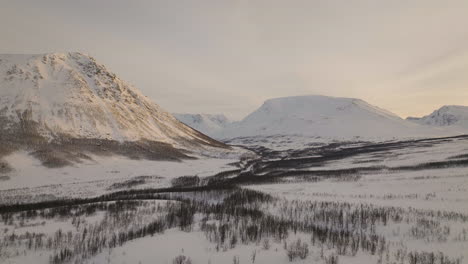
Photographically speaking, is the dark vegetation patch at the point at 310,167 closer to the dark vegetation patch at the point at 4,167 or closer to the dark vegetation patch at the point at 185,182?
the dark vegetation patch at the point at 185,182

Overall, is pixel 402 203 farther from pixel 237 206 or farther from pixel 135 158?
pixel 135 158

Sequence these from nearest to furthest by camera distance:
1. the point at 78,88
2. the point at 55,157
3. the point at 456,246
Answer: the point at 456,246
the point at 55,157
the point at 78,88

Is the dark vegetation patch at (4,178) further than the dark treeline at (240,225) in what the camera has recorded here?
Yes

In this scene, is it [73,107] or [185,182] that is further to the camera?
[73,107]

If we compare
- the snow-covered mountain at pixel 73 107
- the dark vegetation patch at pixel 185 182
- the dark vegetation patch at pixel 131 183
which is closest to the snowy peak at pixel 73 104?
the snow-covered mountain at pixel 73 107

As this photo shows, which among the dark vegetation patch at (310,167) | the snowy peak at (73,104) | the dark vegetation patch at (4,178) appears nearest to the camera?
the dark vegetation patch at (4,178)

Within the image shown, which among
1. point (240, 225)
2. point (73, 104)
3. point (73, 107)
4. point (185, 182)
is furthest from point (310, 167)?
point (73, 104)

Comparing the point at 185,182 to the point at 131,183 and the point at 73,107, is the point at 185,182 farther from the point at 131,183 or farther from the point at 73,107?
the point at 73,107

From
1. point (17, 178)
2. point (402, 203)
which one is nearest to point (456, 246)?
point (402, 203)
